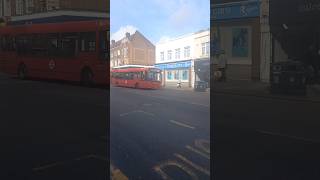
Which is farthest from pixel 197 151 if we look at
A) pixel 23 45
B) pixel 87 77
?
pixel 23 45

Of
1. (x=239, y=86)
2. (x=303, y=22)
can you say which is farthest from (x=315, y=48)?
(x=239, y=86)

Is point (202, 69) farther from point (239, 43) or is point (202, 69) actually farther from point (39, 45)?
point (39, 45)

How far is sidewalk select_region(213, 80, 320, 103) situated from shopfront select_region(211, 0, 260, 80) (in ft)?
Answer: 0.13

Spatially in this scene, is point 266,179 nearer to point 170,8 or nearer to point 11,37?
point 170,8

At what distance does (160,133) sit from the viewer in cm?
172

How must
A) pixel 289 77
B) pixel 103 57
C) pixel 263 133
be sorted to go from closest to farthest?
pixel 289 77 < pixel 263 133 < pixel 103 57

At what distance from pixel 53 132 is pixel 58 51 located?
0.48 m

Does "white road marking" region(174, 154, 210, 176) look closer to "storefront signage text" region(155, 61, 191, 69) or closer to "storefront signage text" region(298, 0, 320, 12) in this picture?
"storefront signage text" region(155, 61, 191, 69)

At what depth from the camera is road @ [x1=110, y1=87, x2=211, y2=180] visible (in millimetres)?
1627

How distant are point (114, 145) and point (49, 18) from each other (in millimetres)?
986

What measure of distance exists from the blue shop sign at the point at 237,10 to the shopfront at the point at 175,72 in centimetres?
28

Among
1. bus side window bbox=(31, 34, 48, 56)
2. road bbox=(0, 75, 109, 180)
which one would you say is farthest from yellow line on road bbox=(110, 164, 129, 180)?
bus side window bbox=(31, 34, 48, 56)

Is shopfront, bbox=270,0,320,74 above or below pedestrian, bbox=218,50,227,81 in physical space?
above

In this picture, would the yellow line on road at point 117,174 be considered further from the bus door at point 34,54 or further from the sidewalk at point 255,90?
the bus door at point 34,54
